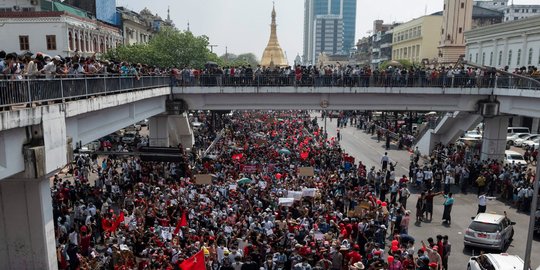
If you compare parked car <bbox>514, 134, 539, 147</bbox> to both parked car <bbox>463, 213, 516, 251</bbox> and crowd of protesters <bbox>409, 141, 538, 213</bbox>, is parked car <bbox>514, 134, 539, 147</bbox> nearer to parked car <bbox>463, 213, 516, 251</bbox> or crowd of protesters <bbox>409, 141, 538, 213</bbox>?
crowd of protesters <bbox>409, 141, 538, 213</bbox>

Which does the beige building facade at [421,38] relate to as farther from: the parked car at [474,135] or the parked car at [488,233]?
the parked car at [488,233]

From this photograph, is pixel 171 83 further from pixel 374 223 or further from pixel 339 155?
pixel 374 223

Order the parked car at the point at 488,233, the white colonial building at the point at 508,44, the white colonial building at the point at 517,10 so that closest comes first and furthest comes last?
the parked car at the point at 488,233, the white colonial building at the point at 508,44, the white colonial building at the point at 517,10

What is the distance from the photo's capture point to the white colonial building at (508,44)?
36344mm

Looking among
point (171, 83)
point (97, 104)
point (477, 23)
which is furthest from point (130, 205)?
point (477, 23)

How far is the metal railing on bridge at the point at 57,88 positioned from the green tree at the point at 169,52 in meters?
30.7

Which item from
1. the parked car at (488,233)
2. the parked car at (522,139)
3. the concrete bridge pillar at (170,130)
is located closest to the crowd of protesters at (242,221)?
the parked car at (488,233)

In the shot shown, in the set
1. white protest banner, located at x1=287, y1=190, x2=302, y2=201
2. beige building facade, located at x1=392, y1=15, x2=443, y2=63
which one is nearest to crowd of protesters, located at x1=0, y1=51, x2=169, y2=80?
white protest banner, located at x1=287, y1=190, x2=302, y2=201

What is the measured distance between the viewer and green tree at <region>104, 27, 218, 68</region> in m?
48.0

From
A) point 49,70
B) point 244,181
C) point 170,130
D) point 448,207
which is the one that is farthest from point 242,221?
point 170,130

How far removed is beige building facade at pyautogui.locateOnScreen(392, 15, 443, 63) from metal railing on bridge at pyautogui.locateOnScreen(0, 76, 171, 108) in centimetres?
6388

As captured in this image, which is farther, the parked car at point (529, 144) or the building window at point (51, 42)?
the building window at point (51, 42)

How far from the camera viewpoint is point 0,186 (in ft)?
37.5

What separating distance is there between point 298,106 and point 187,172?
338 inches
